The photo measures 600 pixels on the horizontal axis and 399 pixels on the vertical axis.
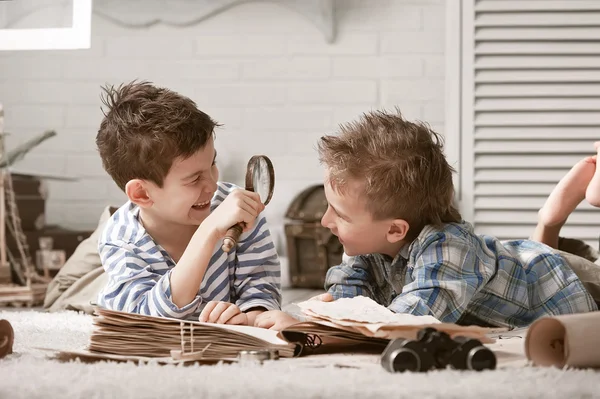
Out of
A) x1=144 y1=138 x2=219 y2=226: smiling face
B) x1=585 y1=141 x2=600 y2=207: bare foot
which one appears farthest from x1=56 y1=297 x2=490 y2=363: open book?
x1=585 y1=141 x2=600 y2=207: bare foot

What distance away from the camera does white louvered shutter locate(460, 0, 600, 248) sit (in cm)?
286

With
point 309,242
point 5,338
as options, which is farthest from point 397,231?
point 309,242

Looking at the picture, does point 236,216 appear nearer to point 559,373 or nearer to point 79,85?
point 559,373

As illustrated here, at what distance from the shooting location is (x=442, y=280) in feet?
3.90

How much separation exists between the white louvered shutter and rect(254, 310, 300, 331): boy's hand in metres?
1.81

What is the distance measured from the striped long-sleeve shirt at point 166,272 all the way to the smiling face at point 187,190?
0.06m

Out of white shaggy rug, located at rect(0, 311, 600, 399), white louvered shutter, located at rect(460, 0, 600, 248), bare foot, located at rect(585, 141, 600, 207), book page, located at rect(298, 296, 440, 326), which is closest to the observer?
white shaggy rug, located at rect(0, 311, 600, 399)

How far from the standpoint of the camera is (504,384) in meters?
0.81

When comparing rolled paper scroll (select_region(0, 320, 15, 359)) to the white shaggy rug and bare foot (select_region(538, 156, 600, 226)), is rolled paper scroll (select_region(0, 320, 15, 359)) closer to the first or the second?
the white shaggy rug

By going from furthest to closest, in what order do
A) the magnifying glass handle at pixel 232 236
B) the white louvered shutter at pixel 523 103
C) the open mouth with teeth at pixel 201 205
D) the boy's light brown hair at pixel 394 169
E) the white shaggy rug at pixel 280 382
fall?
1. the white louvered shutter at pixel 523 103
2. the open mouth with teeth at pixel 201 205
3. the boy's light brown hair at pixel 394 169
4. the magnifying glass handle at pixel 232 236
5. the white shaggy rug at pixel 280 382

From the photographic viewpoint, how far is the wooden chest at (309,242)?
9.62 feet

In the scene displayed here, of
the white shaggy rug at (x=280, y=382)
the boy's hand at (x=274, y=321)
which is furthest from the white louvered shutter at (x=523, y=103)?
the white shaggy rug at (x=280, y=382)

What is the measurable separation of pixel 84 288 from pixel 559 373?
4.91 feet

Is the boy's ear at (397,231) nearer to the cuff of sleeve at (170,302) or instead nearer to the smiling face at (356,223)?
the smiling face at (356,223)
